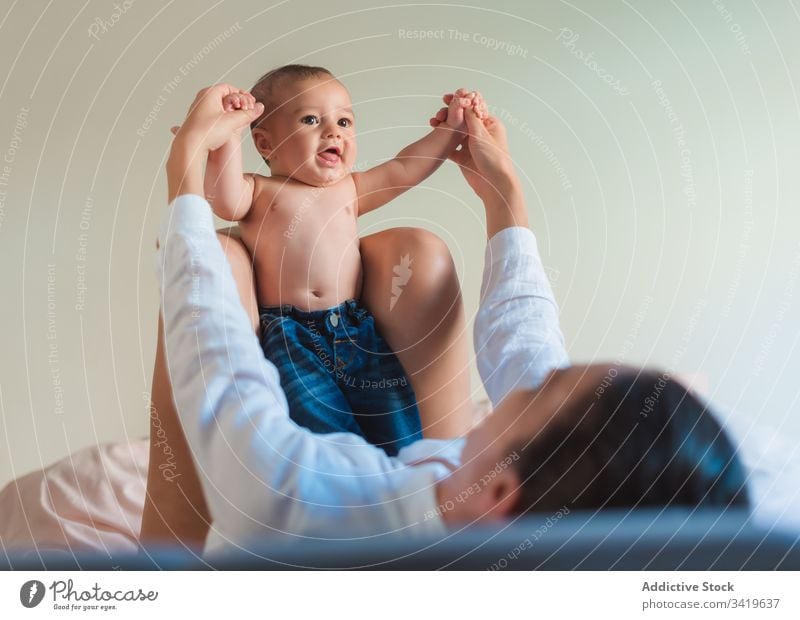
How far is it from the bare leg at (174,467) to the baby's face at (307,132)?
0.29 feet

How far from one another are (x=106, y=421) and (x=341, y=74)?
0.43 m

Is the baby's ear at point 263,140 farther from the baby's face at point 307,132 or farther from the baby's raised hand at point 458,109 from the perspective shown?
the baby's raised hand at point 458,109

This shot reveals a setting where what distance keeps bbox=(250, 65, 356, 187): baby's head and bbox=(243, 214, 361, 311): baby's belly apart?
51 mm

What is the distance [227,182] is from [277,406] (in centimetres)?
21

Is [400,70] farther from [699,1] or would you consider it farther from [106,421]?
[106,421]

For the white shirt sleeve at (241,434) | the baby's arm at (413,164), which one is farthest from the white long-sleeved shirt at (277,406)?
the baby's arm at (413,164)

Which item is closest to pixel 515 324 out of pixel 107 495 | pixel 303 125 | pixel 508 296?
pixel 508 296

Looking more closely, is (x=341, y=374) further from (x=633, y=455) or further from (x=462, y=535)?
(x=633, y=455)

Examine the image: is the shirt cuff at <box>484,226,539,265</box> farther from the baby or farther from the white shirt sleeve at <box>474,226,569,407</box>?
the baby

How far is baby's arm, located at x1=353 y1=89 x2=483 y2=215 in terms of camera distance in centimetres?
86

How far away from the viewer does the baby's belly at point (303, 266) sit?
0.80 m

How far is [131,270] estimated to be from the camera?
954mm

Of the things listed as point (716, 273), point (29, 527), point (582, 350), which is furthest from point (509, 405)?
point (29, 527)
